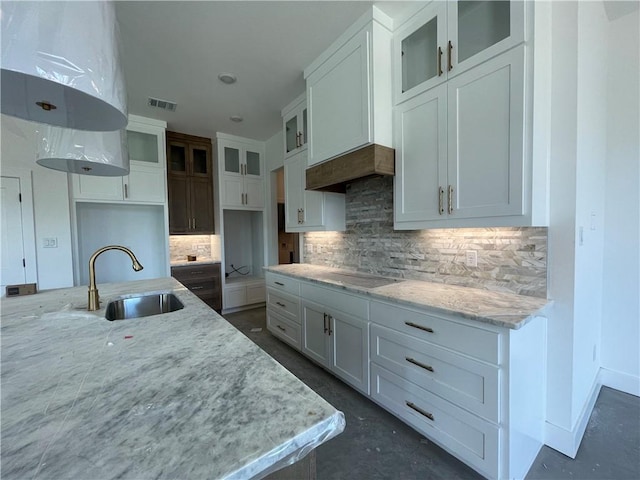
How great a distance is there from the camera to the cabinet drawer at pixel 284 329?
2881mm

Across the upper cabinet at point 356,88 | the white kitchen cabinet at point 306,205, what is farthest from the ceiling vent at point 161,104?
→ the upper cabinet at point 356,88

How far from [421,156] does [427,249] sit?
2.48 feet

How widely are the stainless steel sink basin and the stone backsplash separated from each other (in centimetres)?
179

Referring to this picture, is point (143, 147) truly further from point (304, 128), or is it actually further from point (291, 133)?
point (304, 128)

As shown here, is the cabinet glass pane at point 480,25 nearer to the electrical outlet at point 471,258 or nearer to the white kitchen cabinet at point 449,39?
the white kitchen cabinet at point 449,39

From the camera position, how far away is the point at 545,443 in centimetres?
166

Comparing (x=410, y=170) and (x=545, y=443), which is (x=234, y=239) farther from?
(x=545, y=443)

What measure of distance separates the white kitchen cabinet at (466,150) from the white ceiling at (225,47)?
2.73 ft

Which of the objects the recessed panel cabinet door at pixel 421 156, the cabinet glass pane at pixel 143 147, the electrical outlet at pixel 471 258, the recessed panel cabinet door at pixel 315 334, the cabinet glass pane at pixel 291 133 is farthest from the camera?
the cabinet glass pane at pixel 143 147

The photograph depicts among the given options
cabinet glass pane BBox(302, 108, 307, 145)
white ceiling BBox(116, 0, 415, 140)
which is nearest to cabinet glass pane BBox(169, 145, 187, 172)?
white ceiling BBox(116, 0, 415, 140)

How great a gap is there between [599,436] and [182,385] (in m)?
2.53

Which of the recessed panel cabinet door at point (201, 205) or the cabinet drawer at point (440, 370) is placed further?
the recessed panel cabinet door at point (201, 205)

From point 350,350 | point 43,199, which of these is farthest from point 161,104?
point 350,350

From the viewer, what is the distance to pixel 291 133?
3414mm
